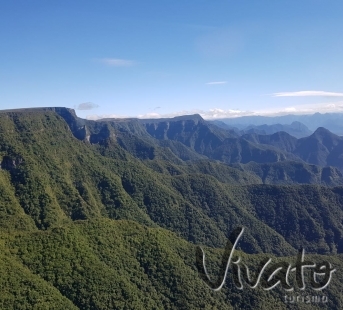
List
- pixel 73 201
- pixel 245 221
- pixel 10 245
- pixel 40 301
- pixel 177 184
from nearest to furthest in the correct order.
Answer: pixel 40 301
pixel 10 245
pixel 73 201
pixel 245 221
pixel 177 184

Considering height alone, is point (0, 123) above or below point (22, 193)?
above

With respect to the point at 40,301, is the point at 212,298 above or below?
below

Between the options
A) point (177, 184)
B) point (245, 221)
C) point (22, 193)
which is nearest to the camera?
point (22, 193)

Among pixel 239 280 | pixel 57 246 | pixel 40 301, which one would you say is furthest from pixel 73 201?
pixel 239 280

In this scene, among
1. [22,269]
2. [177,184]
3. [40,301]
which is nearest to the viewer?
[40,301]

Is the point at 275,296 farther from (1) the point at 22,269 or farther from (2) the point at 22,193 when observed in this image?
(2) the point at 22,193

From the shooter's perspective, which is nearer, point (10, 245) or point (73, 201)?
point (10, 245)

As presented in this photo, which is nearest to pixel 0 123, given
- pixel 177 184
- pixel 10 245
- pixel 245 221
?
pixel 177 184

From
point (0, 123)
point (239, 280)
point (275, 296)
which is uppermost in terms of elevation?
point (0, 123)

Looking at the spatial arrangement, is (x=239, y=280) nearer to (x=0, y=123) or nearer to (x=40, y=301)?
(x=40, y=301)
